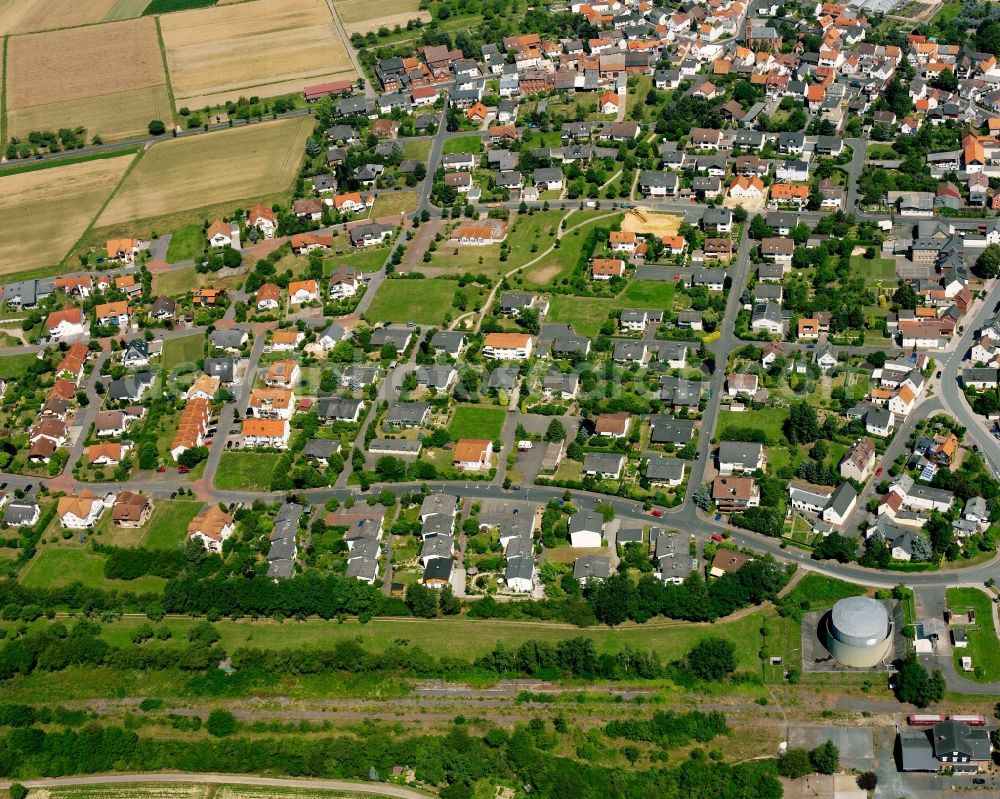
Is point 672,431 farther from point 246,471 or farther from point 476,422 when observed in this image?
point 246,471

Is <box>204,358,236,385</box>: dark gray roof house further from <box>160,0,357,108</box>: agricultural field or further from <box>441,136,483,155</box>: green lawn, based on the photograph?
<box>160,0,357,108</box>: agricultural field

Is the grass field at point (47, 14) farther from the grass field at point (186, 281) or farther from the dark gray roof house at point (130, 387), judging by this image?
the dark gray roof house at point (130, 387)

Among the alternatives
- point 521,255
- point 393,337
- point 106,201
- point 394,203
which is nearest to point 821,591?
point 393,337

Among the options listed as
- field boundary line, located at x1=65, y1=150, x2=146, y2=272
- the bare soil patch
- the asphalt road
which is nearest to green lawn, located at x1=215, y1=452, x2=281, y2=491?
the asphalt road

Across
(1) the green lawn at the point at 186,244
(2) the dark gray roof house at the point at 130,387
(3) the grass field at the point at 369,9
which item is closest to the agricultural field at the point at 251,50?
(3) the grass field at the point at 369,9

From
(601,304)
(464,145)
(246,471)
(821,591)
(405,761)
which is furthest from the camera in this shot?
(464,145)

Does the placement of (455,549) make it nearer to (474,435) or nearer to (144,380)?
(474,435)
